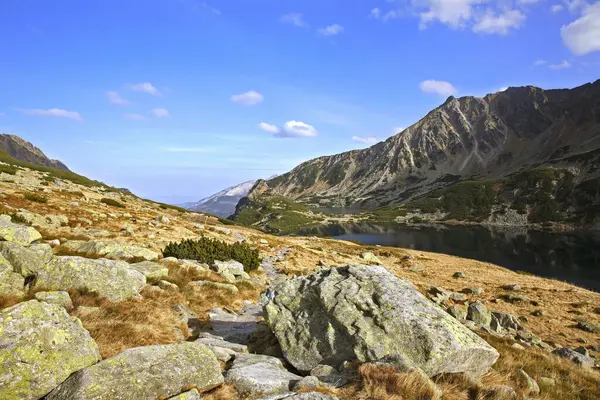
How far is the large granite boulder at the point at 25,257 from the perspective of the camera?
9766mm

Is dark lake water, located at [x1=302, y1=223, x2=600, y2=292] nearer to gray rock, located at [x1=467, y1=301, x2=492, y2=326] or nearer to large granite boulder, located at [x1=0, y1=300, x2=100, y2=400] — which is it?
gray rock, located at [x1=467, y1=301, x2=492, y2=326]

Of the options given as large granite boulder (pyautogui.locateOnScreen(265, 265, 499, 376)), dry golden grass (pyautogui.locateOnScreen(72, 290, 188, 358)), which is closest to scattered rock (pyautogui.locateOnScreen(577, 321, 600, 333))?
large granite boulder (pyautogui.locateOnScreen(265, 265, 499, 376))

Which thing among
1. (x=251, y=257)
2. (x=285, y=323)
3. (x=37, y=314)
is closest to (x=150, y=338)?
(x=37, y=314)

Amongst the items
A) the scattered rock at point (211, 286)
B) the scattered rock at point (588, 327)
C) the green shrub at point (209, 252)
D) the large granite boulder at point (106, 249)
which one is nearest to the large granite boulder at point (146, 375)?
the scattered rock at point (211, 286)

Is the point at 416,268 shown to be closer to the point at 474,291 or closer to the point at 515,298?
the point at 474,291

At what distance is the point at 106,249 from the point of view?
16.5 metres

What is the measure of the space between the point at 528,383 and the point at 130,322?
10.8 m

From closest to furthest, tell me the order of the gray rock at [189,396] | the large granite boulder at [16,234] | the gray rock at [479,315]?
1. the gray rock at [189,396]
2. the large granite boulder at [16,234]
3. the gray rock at [479,315]

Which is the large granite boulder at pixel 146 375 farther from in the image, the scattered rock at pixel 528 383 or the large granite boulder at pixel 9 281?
the scattered rock at pixel 528 383

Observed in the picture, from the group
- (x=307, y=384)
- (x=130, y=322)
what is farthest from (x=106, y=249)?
(x=307, y=384)

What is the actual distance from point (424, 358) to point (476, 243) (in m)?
123

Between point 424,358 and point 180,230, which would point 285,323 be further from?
point 180,230

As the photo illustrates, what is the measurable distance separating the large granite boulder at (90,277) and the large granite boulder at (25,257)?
0.20 meters

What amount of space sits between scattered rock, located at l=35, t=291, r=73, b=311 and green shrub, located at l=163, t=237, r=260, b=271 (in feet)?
40.7
